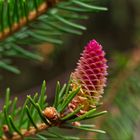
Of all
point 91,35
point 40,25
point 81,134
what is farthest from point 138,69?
point 91,35

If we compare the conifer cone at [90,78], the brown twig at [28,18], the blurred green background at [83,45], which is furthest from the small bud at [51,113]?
the blurred green background at [83,45]

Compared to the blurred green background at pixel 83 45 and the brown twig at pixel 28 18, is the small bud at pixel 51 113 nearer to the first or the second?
the brown twig at pixel 28 18

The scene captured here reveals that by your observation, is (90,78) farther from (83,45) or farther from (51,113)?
(83,45)

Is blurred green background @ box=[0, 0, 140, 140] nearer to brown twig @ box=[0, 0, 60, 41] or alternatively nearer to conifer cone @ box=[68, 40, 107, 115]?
brown twig @ box=[0, 0, 60, 41]

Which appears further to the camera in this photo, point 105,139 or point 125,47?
point 125,47

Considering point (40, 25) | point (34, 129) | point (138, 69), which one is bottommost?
point (138, 69)

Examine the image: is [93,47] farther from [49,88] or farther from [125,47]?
[125,47]

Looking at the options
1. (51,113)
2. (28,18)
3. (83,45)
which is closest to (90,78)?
(51,113)
